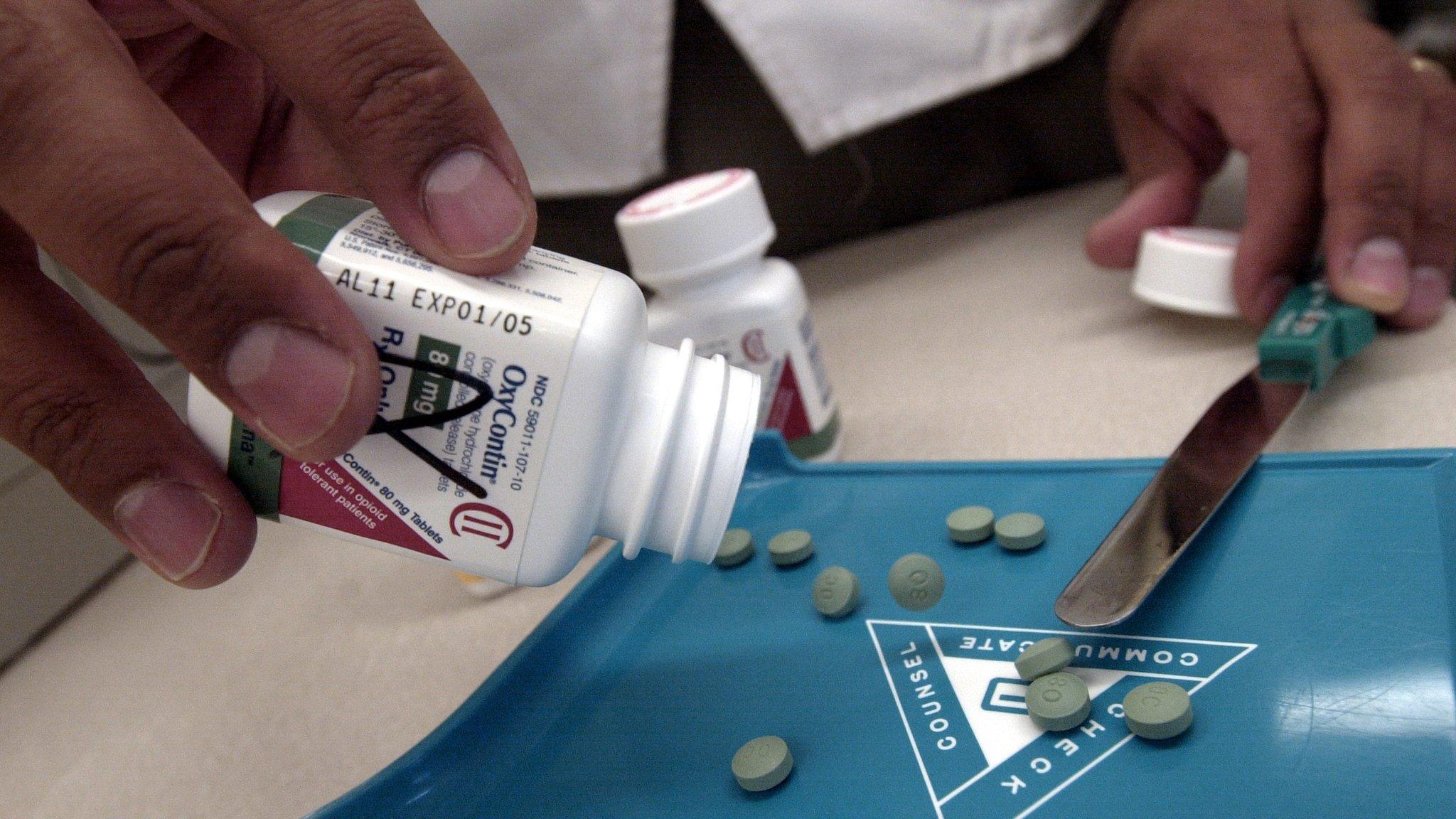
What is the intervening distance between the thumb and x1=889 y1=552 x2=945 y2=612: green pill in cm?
36

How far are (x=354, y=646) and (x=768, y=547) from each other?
0.22 metres

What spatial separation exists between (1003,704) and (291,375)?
240 millimetres

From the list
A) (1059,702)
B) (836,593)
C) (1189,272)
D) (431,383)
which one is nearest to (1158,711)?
(1059,702)

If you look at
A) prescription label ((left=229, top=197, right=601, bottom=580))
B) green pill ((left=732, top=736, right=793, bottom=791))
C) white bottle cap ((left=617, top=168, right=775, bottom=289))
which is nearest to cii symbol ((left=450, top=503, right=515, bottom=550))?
prescription label ((left=229, top=197, right=601, bottom=580))

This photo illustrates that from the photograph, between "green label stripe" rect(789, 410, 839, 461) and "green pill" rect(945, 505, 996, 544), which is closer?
"green pill" rect(945, 505, 996, 544)

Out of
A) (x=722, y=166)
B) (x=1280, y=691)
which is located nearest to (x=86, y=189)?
(x=1280, y=691)

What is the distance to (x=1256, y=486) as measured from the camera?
0.40 meters

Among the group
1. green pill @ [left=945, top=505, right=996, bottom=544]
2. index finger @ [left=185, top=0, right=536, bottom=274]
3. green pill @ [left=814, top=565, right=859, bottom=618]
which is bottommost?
green pill @ [left=814, top=565, right=859, bottom=618]

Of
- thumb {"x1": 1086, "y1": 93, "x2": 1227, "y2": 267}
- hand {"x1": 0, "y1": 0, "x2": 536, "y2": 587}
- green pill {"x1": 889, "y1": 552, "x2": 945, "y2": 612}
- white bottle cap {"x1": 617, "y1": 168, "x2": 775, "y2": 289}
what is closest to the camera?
hand {"x1": 0, "y1": 0, "x2": 536, "y2": 587}

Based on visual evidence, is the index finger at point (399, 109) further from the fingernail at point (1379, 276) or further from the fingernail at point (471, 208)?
the fingernail at point (1379, 276)

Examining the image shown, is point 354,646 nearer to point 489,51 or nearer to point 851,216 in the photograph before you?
point 489,51

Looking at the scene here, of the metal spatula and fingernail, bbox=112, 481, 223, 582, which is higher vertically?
fingernail, bbox=112, 481, 223, 582

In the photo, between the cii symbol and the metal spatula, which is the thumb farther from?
the cii symbol

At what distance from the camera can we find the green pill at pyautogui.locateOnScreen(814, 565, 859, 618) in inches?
15.7
